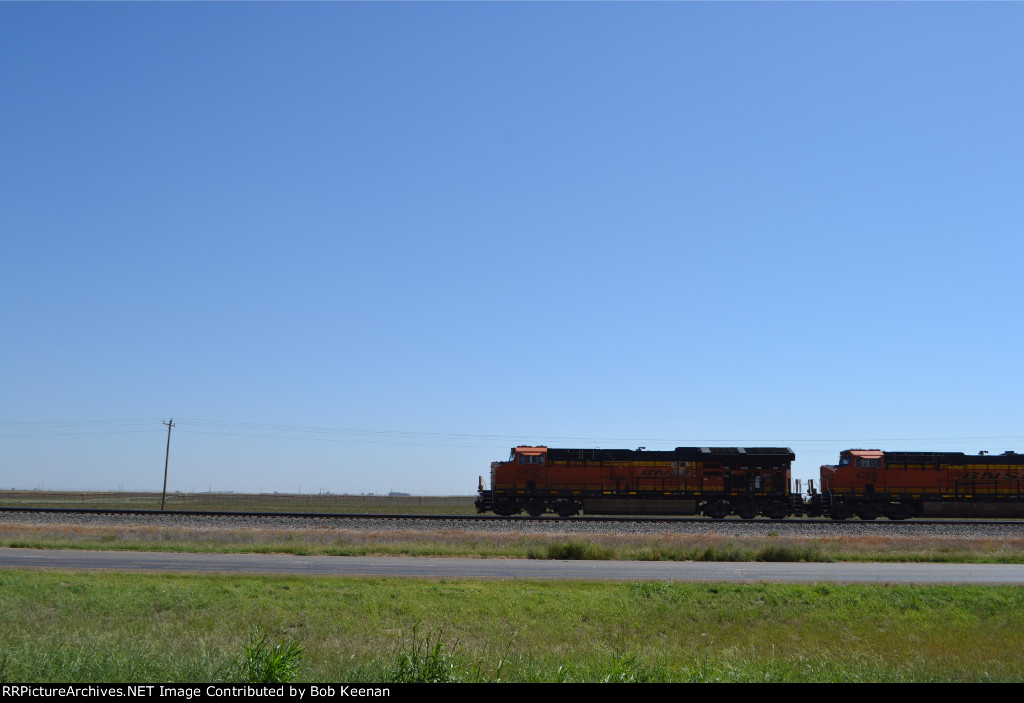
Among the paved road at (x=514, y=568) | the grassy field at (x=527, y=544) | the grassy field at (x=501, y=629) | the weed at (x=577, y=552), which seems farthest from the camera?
the grassy field at (x=527, y=544)

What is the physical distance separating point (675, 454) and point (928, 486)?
14.9 metres

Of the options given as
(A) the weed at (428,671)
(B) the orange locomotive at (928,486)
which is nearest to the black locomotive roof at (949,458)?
(B) the orange locomotive at (928,486)

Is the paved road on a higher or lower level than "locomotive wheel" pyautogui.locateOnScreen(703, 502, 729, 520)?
lower

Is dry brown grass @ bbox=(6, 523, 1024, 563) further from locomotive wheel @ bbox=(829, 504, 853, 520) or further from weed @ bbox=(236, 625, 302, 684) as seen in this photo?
weed @ bbox=(236, 625, 302, 684)

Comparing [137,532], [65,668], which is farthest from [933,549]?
[137,532]

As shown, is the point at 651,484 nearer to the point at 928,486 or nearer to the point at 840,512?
the point at 840,512

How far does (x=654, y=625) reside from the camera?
647 inches

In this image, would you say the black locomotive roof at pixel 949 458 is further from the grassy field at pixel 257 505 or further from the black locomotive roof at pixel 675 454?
the grassy field at pixel 257 505

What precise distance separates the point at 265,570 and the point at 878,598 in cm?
1690

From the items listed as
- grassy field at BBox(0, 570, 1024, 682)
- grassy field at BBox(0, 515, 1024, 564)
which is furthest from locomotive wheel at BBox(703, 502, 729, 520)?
grassy field at BBox(0, 570, 1024, 682)

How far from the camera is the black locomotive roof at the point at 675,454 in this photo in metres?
45.7

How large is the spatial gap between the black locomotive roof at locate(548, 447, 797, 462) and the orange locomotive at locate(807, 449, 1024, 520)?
13.3 ft

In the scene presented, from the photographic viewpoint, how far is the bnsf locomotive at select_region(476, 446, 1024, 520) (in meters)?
44.7

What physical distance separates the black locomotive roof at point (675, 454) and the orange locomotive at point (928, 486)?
405cm
